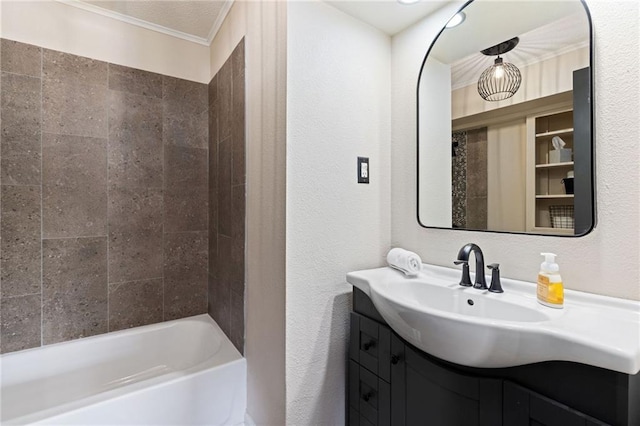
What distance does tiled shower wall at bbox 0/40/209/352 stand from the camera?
5.33 ft

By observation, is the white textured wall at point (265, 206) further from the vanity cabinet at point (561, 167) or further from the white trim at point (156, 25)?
the vanity cabinet at point (561, 167)

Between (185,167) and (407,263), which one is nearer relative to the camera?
(407,263)

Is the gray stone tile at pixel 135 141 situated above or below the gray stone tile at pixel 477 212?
above

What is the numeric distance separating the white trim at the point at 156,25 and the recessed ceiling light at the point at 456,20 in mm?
1265

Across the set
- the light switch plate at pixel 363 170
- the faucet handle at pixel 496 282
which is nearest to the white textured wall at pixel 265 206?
the light switch plate at pixel 363 170

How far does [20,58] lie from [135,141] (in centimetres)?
67

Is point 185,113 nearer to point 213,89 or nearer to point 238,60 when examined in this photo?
point 213,89

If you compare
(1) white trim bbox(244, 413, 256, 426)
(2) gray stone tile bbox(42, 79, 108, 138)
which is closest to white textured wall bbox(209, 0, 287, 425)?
(1) white trim bbox(244, 413, 256, 426)

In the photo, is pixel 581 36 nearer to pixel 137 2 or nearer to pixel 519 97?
pixel 519 97

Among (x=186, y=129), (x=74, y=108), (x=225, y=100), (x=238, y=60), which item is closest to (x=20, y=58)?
(x=74, y=108)

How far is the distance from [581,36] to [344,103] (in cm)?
84

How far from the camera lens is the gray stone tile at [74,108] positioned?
1694 mm

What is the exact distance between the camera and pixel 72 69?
69.3 inches

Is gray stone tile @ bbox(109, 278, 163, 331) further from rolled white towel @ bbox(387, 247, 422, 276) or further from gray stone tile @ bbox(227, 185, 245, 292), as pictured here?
rolled white towel @ bbox(387, 247, 422, 276)
